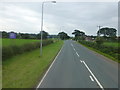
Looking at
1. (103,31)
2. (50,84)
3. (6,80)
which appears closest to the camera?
(50,84)

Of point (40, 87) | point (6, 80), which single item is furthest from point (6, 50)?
point (40, 87)

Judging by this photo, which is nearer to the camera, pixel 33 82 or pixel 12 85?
pixel 12 85

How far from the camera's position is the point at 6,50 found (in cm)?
1633

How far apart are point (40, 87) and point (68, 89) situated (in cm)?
142

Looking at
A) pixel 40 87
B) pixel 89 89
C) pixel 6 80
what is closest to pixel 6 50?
pixel 6 80

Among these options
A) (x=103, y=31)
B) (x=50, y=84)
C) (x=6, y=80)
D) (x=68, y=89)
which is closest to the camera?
(x=68, y=89)

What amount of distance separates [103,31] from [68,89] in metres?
150

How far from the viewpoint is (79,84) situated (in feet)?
29.7

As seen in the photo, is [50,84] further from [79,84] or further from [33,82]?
[79,84]

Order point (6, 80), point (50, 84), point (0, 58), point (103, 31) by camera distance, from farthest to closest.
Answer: point (103, 31)
point (0, 58)
point (6, 80)
point (50, 84)

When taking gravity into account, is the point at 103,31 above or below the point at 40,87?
above

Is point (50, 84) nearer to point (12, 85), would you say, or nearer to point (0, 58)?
point (12, 85)

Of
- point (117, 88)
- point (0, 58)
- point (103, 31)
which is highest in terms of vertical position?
point (103, 31)

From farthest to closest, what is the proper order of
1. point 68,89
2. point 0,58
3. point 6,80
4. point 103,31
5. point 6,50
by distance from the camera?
point 103,31
point 6,50
point 0,58
point 6,80
point 68,89
